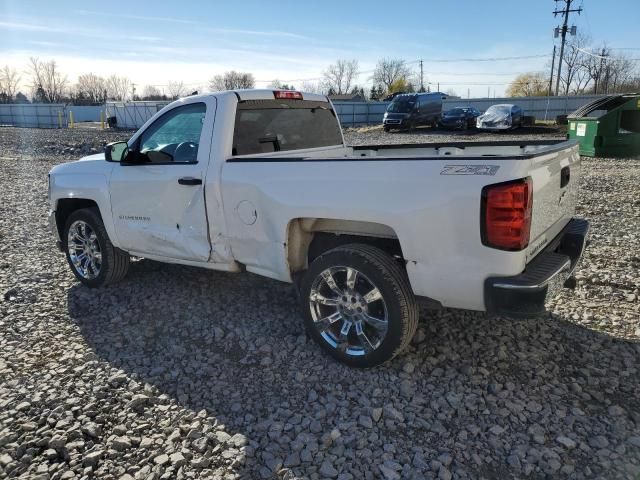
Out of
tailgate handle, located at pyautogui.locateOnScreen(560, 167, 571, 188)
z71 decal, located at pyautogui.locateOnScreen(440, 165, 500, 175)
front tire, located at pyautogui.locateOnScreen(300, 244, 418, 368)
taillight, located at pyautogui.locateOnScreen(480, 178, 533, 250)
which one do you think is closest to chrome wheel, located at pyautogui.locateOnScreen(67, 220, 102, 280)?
front tire, located at pyautogui.locateOnScreen(300, 244, 418, 368)

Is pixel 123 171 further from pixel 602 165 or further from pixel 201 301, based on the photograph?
pixel 602 165

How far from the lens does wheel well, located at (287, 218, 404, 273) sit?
11.6ft

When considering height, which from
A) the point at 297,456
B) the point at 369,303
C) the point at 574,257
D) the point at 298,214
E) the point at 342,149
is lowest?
the point at 297,456

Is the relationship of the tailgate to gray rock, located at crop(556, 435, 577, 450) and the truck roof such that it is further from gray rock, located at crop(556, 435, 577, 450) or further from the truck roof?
the truck roof

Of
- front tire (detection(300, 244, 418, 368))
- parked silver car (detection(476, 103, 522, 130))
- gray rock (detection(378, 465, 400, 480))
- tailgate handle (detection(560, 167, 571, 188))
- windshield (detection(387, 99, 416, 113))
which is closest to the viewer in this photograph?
gray rock (detection(378, 465, 400, 480))

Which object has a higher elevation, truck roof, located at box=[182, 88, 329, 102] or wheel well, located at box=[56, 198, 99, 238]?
truck roof, located at box=[182, 88, 329, 102]

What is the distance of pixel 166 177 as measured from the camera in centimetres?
434

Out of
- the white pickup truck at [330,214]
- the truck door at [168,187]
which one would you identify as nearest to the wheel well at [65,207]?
the white pickup truck at [330,214]

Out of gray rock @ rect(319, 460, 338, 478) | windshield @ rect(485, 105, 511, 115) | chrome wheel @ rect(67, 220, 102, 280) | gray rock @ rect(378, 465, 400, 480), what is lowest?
gray rock @ rect(319, 460, 338, 478)

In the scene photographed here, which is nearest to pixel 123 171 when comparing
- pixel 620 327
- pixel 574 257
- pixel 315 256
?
pixel 315 256

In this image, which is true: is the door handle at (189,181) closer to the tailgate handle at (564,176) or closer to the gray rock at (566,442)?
the tailgate handle at (564,176)

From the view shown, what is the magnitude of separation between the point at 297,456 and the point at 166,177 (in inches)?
102

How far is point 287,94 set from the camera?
4.66 m

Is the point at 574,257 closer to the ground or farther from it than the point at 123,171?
closer to the ground
